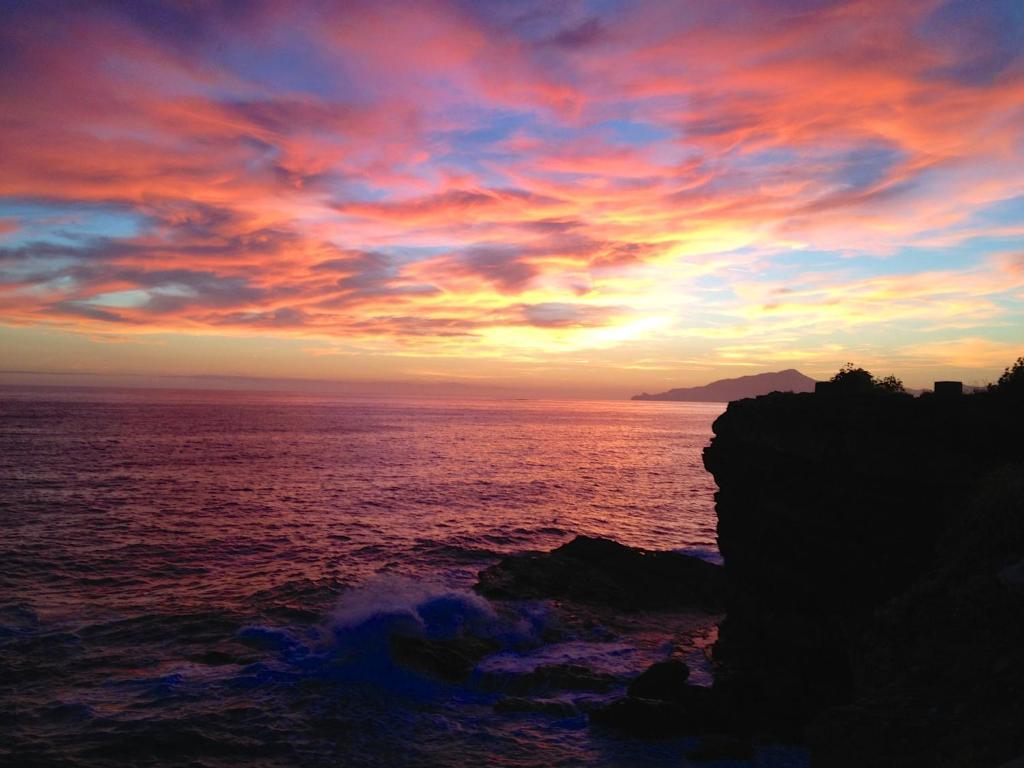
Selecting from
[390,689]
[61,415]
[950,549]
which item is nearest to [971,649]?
[950,549]

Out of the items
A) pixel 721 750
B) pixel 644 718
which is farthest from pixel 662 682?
pixel 721 750

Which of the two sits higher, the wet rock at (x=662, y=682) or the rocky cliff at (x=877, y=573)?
the rocky cliff at (x=877, y=573)

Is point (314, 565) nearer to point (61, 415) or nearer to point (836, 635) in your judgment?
point (836, 635)

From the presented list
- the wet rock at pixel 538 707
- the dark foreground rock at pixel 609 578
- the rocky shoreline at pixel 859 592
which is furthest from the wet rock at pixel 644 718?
the dark foreground rock at pixel 609 578

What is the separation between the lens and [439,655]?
23219 millimetres

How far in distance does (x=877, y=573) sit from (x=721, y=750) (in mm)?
9244

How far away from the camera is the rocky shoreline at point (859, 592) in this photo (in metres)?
11.1

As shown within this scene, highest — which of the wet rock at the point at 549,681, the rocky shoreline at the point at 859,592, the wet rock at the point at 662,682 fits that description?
the rocky shoreline at the point at 859,592

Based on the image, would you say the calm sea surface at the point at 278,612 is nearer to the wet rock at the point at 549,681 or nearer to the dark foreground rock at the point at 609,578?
the wet rock at the point at 549,681

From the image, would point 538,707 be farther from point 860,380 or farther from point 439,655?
point 860,380

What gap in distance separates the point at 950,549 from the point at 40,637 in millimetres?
32292

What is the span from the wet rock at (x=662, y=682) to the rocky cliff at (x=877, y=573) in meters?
1.48

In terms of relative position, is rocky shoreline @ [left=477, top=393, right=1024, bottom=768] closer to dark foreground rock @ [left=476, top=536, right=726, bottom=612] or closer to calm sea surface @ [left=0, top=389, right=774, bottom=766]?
dark foreground rock @ [left=476, top=536, right=726, bottom=612]

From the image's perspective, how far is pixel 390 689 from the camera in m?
21.1
